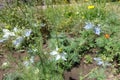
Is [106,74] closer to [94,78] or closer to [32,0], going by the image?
[94,78]

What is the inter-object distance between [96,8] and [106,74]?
1.18 meters

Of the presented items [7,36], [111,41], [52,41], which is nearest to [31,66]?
[7,36]

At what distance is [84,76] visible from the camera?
3.10 m

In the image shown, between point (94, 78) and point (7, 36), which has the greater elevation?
point (7, 36)

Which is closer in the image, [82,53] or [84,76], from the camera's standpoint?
[84,76]

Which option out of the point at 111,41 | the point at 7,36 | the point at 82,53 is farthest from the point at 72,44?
the point at 7,36

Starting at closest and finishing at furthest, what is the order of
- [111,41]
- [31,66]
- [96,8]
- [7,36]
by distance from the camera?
[7,36] < [31,66] < [111,41] < [96,8]

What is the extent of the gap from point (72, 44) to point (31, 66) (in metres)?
0.65

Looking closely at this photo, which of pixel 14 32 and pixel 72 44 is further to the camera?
pixel 72 44

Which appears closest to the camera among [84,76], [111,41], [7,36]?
[7,36]

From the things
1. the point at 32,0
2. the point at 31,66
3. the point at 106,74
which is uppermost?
the point at 32,0

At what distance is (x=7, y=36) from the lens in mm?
2707

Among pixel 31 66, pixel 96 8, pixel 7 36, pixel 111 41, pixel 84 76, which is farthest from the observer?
pixel 96 8

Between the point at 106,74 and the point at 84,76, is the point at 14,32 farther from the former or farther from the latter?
the point at 106,74
